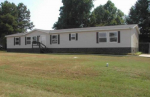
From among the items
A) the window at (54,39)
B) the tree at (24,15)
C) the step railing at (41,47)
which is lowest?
the step railing at (41,47)

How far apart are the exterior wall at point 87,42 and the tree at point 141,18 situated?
37.0ft

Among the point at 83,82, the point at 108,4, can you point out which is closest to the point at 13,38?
the point at 83,82

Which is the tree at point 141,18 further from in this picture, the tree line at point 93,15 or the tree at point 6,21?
the tree at point 6,21

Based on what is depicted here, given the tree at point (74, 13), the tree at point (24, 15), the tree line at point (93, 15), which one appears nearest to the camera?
the tree line at point (93, 15)

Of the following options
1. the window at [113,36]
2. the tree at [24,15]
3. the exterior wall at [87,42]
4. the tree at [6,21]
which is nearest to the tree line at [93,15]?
the tree at [6,21]

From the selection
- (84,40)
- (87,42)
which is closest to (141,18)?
(87,42)

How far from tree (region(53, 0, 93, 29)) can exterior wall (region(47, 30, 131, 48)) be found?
14547 millimetres

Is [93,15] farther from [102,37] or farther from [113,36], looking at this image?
[113,36]

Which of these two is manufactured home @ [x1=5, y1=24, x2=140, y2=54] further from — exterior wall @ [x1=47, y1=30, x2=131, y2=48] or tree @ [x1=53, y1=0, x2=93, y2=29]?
tree @ [x1=53, y1=0, x2=93, y2=29]

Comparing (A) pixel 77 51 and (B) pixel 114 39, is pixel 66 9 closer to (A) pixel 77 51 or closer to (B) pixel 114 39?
(A) pixel 77 51

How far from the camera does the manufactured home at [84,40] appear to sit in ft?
56.2

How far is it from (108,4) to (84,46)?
26916mm

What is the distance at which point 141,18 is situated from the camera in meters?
27.7

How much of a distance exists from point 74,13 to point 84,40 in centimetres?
1743
